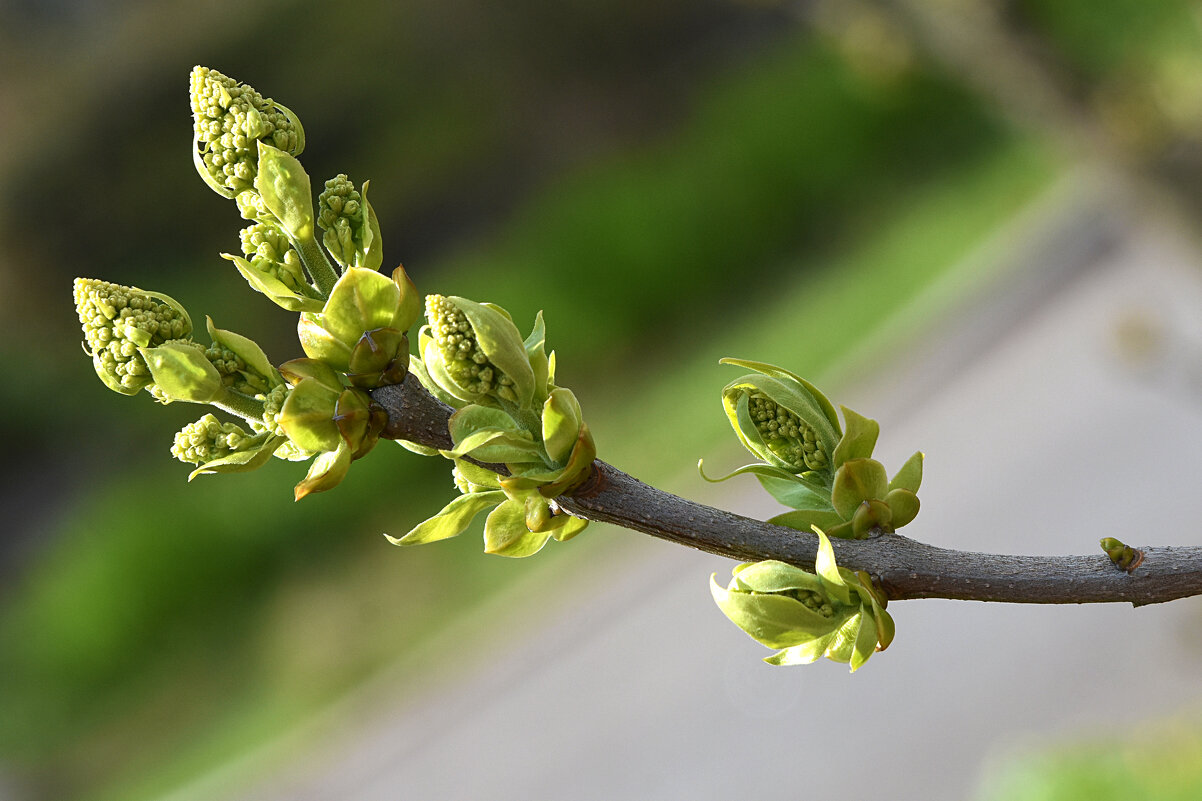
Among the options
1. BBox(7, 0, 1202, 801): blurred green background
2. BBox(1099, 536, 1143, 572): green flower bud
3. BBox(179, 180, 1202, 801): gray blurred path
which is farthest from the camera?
BBox(7, 0, 1202, 801): blurred green background

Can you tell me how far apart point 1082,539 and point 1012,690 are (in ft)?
3.49

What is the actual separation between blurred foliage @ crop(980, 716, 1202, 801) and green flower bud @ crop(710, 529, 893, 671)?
314cm

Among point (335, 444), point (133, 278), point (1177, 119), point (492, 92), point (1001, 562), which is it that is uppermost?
point (492, 92)

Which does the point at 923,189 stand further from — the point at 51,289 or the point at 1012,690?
the point at 51,289

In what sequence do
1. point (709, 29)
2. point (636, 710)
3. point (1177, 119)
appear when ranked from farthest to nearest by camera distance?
1. point (709, 29)
2. point (636, 710)
3. point (1177, 119)

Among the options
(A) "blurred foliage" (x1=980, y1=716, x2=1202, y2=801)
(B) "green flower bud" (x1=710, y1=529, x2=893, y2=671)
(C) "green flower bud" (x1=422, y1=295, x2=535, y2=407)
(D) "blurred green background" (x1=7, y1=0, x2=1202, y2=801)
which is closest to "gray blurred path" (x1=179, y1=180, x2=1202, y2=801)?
(D) "blurred green background" (x1=7, y1=0, x2=1202, y2=801)

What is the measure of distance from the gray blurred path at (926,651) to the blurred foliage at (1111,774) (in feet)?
4.24

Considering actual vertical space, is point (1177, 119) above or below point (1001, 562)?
above

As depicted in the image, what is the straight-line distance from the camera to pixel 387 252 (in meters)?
9.43

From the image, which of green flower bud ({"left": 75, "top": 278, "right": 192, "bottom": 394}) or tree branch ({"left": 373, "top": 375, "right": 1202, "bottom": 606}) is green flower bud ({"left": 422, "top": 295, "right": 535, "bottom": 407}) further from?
green flower bud ({"left": 75, "top": 278, "right": 192, "bottom": 394})

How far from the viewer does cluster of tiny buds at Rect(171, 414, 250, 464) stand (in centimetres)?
76

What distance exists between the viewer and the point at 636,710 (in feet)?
21.5

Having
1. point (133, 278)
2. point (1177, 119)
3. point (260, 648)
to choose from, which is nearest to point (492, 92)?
point (133, 278)

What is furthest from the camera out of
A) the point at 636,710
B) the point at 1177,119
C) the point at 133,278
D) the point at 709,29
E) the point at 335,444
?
the point at 709,29
